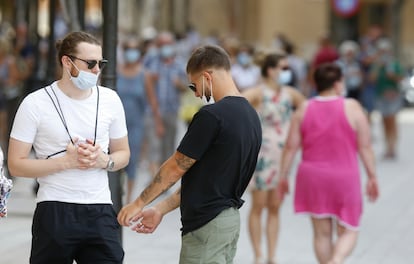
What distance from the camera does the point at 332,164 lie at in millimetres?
8539

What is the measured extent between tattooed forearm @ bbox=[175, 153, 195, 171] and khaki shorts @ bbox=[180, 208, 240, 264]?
293 mm

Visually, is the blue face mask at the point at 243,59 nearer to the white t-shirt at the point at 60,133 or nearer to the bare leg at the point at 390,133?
the bare leg at the point at 390,133

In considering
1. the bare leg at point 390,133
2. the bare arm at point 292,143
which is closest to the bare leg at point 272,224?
the bare arm at point 292,143

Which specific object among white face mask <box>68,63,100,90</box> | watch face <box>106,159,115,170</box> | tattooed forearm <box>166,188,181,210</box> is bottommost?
tattooed forearm <box>166,188,181,210</box>

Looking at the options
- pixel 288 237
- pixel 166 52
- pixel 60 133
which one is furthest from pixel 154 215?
pixel 166 52

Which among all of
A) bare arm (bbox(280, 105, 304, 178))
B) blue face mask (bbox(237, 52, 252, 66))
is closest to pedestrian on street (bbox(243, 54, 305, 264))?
bare arm (bbox(280, 105, 304, 178))

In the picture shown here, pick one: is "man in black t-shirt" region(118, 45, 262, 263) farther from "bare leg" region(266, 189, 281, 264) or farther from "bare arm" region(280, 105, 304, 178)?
"bare leg" region(266, 189, 281, 264)

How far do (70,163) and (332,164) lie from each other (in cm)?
325

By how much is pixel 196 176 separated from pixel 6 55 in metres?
11.9

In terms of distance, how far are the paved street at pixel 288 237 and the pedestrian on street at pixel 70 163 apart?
3.50 meters

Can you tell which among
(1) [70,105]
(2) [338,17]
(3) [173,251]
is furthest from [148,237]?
(2) [338,17]

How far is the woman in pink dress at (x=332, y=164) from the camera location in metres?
8.49

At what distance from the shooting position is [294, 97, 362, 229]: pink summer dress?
848cm

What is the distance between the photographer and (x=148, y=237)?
11320 mm
